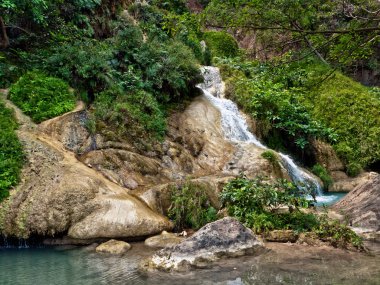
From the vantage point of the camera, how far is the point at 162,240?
26.7 feet

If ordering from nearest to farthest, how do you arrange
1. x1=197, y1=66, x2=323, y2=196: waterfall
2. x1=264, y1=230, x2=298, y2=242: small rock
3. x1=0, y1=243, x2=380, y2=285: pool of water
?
x1=0, y1=243, x2=380, y2=285: pool of water, x1=264, y1=230, x2=298, y2=242: small rock, x1=197, y1=66, x2=323, y2=196: waterfall

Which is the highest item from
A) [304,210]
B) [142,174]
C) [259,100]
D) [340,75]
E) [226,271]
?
[340,75]

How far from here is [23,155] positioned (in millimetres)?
9578

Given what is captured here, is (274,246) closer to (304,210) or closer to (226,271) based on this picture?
(226,271)

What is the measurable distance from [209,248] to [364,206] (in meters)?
4.29

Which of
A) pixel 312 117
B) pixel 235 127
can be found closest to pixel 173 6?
pixel 312 117

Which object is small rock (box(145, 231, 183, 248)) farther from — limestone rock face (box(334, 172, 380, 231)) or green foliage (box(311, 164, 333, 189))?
green foliage (box(311, 164, 333, 189))

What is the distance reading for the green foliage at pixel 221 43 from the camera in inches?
985

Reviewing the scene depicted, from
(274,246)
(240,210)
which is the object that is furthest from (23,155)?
(274,246)

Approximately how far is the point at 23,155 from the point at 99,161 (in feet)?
6.34

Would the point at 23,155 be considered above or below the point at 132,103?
below

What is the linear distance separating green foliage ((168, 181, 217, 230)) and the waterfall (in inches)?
216

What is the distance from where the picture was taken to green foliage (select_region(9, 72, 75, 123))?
1106 centimetres

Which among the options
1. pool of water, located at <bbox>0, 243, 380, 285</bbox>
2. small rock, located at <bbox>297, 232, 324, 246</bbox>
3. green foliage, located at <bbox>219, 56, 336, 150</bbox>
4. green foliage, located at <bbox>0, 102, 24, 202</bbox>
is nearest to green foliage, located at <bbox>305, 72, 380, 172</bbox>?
green foliage, located at <bbox>219, 56, 336, 150</bbox>
